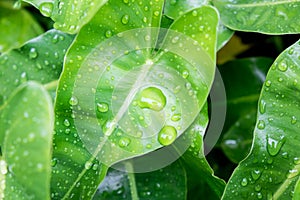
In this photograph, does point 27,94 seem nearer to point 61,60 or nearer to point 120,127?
point 120,127

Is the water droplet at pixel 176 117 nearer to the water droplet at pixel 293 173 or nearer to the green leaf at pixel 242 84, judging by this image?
the water droplet at pixel 293 173

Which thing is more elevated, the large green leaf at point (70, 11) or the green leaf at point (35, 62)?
the large green leaf at point (70, 11)

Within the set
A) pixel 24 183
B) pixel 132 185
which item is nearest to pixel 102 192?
pixel 132 185

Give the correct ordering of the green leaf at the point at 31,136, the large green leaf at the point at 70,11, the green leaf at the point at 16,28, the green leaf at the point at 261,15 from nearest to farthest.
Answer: the green leaf at the point at 31,136 → the large green leaf at the point at 70,11 → the green leaf at the point at 261,15 → the green leaf at the point at 16,28

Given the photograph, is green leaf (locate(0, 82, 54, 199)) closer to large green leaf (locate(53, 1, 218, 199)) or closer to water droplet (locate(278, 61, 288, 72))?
large green leaf (locate(53, 1, 218, 199))

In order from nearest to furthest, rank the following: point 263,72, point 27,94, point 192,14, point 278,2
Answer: point 27,94 < point 192,14 < point 278,2 < point 263,72

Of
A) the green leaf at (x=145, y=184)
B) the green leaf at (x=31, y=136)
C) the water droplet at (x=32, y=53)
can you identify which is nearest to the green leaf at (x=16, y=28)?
the water droplet at (x=32, y=53)

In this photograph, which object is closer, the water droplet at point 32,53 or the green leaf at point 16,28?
the water droplet at point 32,53
